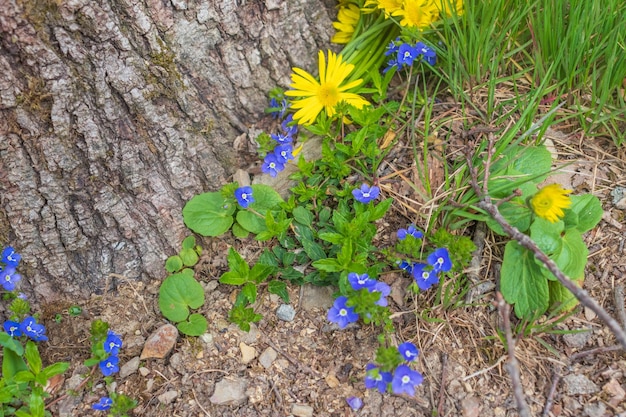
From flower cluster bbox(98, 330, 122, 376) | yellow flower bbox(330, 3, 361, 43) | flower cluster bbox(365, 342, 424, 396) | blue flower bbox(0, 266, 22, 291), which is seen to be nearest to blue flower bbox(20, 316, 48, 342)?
blue flower bbox(0, 266, 22, 291)

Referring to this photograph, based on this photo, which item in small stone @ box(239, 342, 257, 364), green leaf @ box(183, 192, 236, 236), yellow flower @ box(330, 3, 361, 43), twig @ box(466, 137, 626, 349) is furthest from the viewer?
yellow flower @ box(330, 3, 361, 43)

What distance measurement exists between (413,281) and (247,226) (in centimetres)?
74

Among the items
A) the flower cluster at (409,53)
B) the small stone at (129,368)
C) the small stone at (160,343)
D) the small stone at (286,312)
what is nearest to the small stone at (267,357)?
the small stone at (286,312)

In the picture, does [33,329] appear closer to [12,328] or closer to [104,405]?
[12,328]

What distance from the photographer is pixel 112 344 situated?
2.28 meters

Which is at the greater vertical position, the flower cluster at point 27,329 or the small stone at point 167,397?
the flower cluster at point 27,329

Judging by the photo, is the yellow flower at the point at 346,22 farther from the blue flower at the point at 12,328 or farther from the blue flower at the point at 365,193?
the blue flower at the point at 12,328

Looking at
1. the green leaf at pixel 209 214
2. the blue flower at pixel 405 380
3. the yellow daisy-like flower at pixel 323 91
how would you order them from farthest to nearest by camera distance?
the yellow daisy-like flower at pixel 323 91 < the green leaf at pixel 209 214 < the blue flower at pixel 405 380

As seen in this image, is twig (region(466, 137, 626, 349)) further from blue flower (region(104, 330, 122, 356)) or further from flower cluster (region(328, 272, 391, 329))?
blue flower (region(104, 330, 122, 356))

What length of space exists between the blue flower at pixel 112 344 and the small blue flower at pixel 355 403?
0.92 metres

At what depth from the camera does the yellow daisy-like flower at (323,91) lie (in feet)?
8.64

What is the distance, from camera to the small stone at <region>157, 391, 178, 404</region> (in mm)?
2197

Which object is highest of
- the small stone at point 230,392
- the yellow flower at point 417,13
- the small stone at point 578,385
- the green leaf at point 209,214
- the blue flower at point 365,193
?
the yellow flower at point 417,13

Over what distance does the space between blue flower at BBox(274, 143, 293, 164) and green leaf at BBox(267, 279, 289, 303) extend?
1.78 feet
